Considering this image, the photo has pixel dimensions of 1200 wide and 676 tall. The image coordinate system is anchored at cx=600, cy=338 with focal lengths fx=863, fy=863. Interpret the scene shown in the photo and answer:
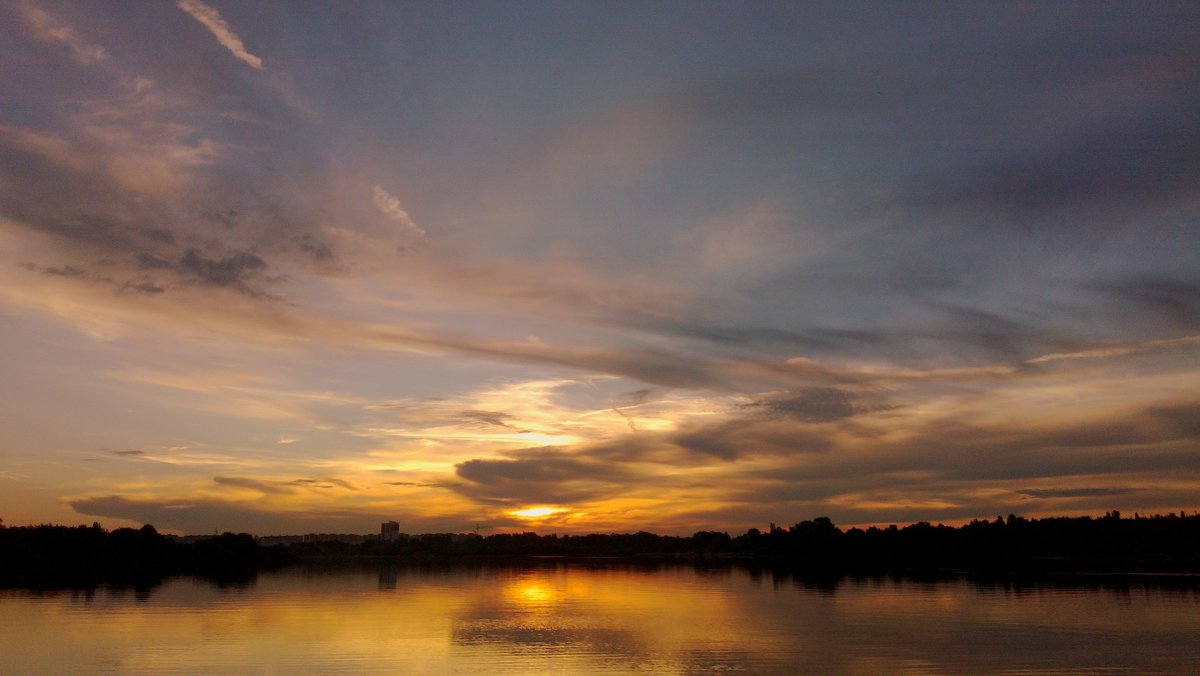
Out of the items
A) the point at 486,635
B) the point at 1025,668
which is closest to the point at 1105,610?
the point at 1025,668

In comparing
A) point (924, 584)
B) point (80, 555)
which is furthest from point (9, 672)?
point (80, 555)

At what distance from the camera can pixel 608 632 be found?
53.3m

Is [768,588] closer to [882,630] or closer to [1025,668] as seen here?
[882,630]

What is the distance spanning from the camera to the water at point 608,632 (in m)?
40.2

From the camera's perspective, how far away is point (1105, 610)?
66.4 metres

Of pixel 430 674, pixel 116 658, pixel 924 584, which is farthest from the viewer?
pixel 924 584

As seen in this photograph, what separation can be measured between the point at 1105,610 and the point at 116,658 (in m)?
67.2

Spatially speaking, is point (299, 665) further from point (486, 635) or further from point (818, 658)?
point (818, 658)

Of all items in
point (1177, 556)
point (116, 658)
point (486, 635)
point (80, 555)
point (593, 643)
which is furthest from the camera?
point (1177, 556)

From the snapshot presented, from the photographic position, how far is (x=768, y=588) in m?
103

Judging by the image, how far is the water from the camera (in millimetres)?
40156

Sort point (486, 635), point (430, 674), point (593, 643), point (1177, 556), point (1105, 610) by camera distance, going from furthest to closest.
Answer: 1. point (1177, 556)
2. point (1105, 610)
3. point (486, 635)
4. point (593, 643)
5. point (430, 674)

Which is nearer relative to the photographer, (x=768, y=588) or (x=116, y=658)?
(x=116, y=658)

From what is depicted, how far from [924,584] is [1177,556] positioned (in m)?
93.9
